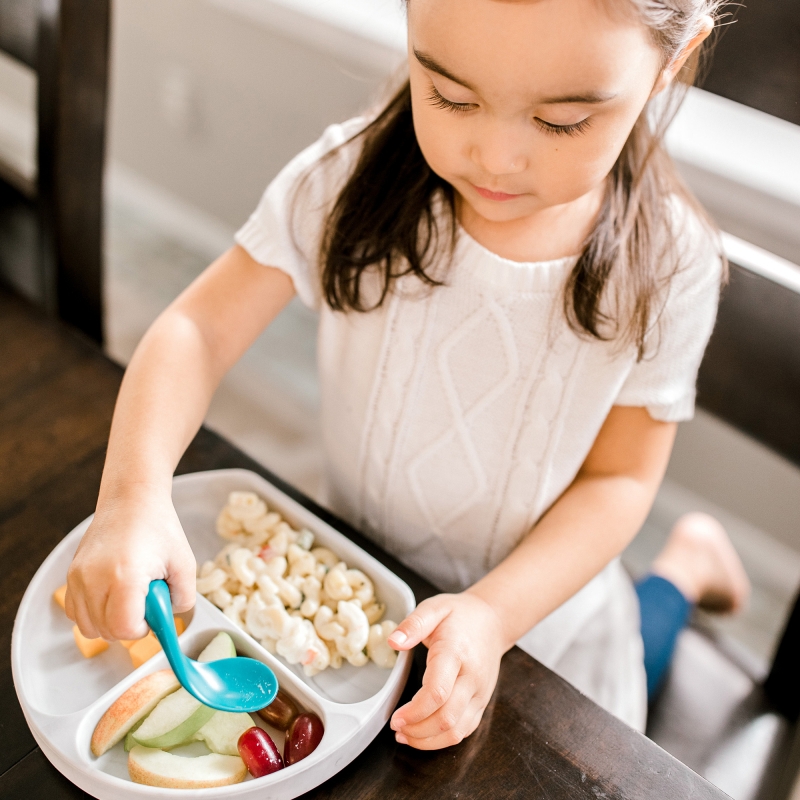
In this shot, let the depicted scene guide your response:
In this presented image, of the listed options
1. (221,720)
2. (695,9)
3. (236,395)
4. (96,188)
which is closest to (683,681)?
(221,720)

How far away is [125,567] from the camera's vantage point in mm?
489

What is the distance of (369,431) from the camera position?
2.69 feet

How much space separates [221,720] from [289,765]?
5 cm

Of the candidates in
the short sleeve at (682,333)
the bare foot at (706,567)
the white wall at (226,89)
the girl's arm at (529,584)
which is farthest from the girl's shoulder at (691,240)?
the white wall at (226,89)

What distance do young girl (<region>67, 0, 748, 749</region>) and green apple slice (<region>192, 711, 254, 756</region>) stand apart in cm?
8

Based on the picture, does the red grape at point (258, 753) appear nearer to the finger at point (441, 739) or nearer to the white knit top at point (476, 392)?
the finger at point (441, 739)

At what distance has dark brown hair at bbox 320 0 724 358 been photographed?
26.4 inches

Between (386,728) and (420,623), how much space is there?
71 mm

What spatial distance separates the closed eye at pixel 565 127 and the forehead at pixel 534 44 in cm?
3

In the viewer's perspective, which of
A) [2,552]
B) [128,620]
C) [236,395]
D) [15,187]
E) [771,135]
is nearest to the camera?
[128,620]

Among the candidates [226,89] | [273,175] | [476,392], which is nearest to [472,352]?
[476,392]

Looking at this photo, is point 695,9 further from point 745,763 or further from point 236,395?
point 236,395

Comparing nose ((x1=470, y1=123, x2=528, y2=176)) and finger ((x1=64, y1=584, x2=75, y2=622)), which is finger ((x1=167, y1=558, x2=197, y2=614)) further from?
nose ((x1=470, y1=123, x2=528, y2=176))

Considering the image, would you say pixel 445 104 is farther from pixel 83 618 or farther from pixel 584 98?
pixel 83 618
